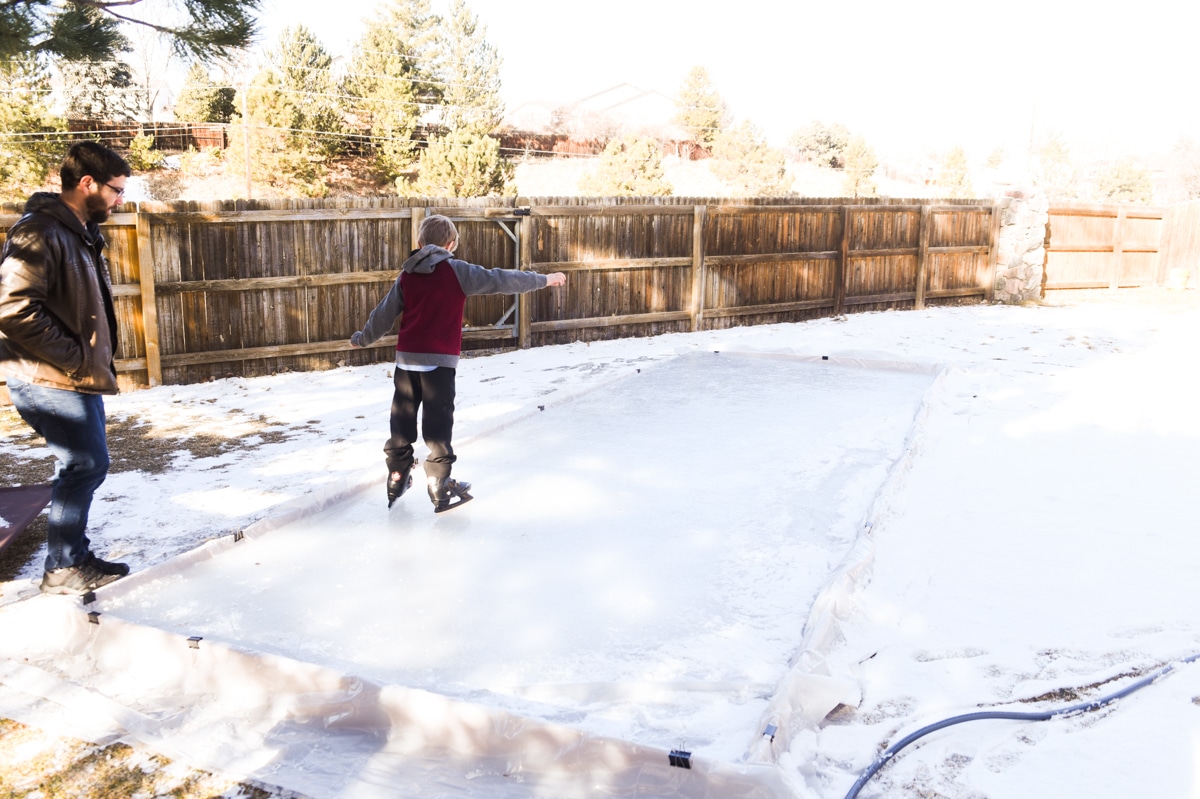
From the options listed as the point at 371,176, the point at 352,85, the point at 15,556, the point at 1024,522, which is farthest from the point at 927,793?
the point at 352,85

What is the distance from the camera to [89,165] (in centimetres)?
307

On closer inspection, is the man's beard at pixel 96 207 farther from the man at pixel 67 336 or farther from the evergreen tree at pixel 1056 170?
the evergreen tree at pixel 1056 170

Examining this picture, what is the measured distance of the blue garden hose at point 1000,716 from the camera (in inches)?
85.0

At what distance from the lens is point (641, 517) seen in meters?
3.86

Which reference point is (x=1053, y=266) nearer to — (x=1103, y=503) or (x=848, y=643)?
(x=1103, y=503)

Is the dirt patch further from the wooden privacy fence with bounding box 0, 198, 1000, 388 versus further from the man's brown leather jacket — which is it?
the wooden privacy fence with bounding box 0, 198, 1000, 388

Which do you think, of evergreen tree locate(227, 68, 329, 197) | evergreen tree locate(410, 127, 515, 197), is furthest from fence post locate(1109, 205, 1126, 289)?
evergreen tree locate(227, 68, 329, 197)

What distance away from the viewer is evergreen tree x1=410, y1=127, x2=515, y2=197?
75.2 feet

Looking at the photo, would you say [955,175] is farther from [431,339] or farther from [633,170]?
[431,339]

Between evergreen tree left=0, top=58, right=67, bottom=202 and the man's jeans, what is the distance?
955 inches

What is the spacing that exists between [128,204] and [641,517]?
5.03 metres

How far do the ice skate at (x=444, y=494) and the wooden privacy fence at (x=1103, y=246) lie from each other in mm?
12728

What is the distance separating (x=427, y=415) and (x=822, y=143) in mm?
48867

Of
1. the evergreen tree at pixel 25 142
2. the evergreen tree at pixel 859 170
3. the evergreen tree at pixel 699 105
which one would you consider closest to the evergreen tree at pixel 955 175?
the evergreen tree at pixel 859 170
